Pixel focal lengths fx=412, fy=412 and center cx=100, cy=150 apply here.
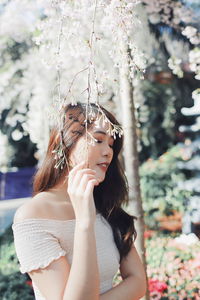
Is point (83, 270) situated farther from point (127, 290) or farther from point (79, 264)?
point (127, 290)

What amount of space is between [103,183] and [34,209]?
1.48ft

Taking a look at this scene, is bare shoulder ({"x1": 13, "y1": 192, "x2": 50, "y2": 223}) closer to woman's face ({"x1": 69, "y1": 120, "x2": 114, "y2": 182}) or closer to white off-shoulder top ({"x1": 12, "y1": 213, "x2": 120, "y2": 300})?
white off-shoulder top ({"x1": 12, "y1": 213, "x2": 120, "y2": 300})

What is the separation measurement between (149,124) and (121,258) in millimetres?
7804

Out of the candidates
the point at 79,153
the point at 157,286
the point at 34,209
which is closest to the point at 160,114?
the point at 157,286

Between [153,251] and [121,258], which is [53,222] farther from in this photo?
[153,251]

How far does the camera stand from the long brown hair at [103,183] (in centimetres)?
153

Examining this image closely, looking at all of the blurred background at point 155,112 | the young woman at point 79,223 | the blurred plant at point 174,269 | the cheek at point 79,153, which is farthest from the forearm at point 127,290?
the blurred plant at point 174,269

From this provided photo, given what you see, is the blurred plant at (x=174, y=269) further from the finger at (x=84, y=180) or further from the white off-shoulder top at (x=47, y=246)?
the finger at (x=84, y=180)

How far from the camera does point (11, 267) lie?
14.1 feet

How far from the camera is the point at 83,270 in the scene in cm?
121

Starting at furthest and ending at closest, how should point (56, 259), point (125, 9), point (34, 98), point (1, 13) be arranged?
point (34, 98)
point (1, 13)
point (125, 9)
point (56, 259)

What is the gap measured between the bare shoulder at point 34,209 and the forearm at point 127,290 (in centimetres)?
36

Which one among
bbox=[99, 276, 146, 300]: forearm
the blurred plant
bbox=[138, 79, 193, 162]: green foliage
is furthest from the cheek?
bbox=[138, 79, 193, 162]: green foliage

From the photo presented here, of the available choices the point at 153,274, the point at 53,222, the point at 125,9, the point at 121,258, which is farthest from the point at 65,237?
the point at 153,274
